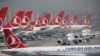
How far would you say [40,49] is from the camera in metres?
6.57

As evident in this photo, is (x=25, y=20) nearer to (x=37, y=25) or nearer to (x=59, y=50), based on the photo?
(x=37, y=25)

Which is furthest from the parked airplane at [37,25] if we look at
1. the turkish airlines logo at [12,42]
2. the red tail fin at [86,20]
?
the turkish airlines logo at [12,42]

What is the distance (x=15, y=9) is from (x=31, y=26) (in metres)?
1.66

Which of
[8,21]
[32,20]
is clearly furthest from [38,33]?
[8,21]

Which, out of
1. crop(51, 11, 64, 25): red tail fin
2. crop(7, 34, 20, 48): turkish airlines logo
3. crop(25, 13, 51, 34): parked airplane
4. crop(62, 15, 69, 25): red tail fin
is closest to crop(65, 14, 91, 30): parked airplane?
crop(62, 15, 69, 25): red tail fin

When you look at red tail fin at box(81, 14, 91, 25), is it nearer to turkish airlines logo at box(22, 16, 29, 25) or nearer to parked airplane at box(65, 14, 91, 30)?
parked airplane at box(65, 14, 91, 30)

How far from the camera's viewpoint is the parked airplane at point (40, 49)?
639 cm

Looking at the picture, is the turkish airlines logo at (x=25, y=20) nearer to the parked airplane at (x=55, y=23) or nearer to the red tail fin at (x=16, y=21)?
the red tail fin at (x=16, y=21)

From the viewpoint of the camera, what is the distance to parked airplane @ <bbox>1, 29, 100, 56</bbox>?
639 centimetres

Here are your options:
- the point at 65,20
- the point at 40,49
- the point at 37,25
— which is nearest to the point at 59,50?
the point at 40,49

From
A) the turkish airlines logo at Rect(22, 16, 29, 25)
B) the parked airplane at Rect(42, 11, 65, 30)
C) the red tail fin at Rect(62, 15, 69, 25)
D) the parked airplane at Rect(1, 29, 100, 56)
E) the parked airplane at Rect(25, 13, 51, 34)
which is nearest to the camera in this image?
the parked airplane at Rect(1, 29, 100, 56)

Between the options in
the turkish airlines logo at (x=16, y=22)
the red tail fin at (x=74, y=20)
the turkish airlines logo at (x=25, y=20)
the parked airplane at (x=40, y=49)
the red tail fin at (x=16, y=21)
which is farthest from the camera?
the turkish airlines logo at (x=25, y=20)

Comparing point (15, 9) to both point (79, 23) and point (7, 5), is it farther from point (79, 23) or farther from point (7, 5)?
point (79, 23)

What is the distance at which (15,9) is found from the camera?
6.71 meters
